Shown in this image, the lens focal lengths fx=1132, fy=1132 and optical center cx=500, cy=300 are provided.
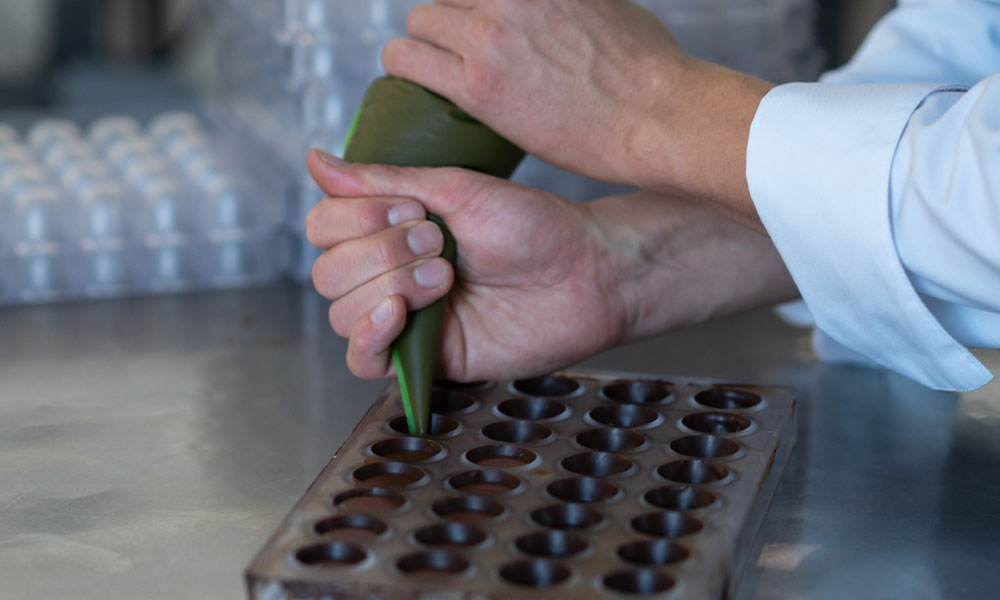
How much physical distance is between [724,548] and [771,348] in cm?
60

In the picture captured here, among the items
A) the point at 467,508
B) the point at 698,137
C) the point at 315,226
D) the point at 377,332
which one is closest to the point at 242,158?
the point at 315,226

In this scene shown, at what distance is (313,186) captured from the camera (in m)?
1.41

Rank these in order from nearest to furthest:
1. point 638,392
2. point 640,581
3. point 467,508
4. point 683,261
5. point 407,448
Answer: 1. point 640,581
2. point 467,508
3. point 407,448
4. point 638,392
5. point 683,261

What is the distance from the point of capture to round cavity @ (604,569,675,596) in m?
0.62

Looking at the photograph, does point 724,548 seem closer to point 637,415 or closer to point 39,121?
point 637,415

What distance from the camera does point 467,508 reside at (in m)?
0.73

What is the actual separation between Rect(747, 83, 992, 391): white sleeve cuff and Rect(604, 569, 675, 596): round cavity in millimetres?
293

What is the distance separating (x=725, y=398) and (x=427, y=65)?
0.38m

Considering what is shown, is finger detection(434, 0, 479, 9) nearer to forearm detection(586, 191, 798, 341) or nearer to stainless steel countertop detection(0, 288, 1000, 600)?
forearm detection(586, 191, 798, 341)

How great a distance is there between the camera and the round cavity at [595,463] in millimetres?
797

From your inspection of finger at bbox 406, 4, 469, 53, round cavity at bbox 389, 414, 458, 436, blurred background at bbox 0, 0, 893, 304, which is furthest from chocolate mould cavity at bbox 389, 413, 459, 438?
blurred background at bbox 0, 0, 893, 304

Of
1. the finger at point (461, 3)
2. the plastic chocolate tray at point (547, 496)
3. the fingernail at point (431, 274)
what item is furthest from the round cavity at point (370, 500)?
the finger at point (461, 3)

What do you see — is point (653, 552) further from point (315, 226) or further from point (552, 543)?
point (315, 226)

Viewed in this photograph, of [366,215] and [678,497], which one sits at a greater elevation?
[366,215]
